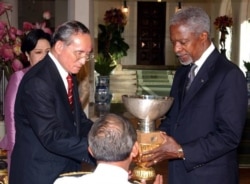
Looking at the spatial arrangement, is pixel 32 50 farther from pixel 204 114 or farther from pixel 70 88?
pixel 204 114

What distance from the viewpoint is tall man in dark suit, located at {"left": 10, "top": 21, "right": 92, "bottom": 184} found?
2.01 m

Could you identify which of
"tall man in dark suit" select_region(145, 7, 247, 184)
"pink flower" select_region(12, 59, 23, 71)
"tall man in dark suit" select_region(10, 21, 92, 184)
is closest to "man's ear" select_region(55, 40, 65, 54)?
"tall man in dark suit" select_region(10, 21, 92, 184)

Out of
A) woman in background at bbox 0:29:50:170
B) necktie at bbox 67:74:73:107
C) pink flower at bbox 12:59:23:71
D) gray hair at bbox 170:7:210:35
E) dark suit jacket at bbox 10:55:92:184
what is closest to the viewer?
dark suit jacket at bbox 10:55:92:184

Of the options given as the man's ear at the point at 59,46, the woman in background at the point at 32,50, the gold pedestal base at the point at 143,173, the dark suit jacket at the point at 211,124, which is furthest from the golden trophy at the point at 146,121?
the woman in background at the point at 32,50

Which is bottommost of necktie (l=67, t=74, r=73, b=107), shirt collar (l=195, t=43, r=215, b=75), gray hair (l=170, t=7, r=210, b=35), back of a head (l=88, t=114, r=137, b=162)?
back of a head (l=88, t=114, r=137, b=162)

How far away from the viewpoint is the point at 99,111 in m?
5.59

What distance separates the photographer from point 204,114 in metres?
2.13

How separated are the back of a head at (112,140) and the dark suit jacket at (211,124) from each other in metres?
0.60

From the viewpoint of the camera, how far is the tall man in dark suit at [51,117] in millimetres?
2012

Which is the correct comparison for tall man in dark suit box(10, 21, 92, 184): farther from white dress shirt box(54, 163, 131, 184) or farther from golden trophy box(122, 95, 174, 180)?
white dress shirt box(54, 163, 131, 184)

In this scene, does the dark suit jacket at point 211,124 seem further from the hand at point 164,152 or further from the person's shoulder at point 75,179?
the person's shoulder at point 75,179

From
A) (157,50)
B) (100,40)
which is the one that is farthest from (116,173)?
(157,50)

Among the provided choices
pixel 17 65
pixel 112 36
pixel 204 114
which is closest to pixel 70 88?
pixel 204 114

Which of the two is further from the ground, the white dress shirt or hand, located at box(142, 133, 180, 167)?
the white dress shirt
